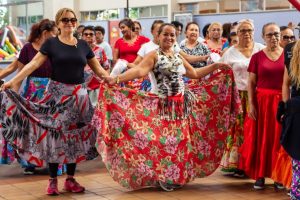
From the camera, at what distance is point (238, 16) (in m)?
20.9

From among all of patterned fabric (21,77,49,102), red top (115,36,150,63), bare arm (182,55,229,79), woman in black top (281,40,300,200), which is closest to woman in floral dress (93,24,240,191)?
bare arm (182,55,229,79)

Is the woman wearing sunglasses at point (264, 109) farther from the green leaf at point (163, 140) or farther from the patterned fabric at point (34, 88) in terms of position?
the patterned fabric at point (34, 88)

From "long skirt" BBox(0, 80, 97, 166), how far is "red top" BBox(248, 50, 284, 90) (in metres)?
1.69

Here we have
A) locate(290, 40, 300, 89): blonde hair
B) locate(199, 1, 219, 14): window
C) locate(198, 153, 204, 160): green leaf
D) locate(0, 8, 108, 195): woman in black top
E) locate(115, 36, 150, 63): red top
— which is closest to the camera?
locate(290, 40, 300, 89): blonde hair

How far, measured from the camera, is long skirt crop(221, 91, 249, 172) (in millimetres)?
6352

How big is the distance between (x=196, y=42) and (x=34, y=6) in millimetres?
3791

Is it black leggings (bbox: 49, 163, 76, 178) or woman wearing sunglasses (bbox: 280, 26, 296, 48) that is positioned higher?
woman wearing sunglasses (bbox: 280, 26, 296, 48)

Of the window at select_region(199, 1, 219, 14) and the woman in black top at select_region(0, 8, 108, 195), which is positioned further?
the window at select_region(199, 1, 219, 14)

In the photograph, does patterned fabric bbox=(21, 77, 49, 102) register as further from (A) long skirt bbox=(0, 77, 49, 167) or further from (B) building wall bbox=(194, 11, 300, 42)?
(B) building wall bbox=(194, 11, 300, 42)

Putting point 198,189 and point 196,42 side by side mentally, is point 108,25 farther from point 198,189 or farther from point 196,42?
point 198,189

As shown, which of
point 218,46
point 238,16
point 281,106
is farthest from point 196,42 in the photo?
point 238,16

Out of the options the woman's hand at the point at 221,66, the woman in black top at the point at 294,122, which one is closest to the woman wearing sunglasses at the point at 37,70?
the woman's hand at the point at 221,66

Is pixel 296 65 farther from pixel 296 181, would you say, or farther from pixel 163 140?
pixel 163 140

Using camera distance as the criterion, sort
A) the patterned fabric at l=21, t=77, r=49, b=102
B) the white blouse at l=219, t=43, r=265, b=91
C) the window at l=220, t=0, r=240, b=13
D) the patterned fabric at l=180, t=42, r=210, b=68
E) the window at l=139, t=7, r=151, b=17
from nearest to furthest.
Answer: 1. the white blouse at l=219, t=43, r=265, b=91
2. the patterned fabric at l=21, t=77, r=49, b=102
3. the patterned fabric at l=180, t=42, r=210, b=68
4. the window at l=220, t=0, r=240, b=13
5. the window at l=139, t=7, r=151, b=17
